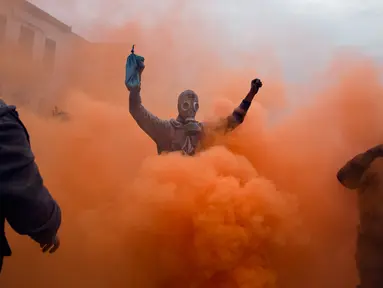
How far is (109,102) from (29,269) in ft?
10.1

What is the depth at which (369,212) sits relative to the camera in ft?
9.64

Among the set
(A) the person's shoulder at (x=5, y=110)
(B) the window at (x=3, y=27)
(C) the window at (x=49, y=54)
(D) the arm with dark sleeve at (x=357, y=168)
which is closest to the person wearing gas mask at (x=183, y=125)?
(D) the arm with dark sleeve at (x=357, y=168)

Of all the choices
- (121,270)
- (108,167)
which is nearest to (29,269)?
(121,270)

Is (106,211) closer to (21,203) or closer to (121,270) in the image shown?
(121,270)

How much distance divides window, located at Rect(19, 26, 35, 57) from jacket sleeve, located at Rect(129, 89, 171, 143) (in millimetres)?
4484

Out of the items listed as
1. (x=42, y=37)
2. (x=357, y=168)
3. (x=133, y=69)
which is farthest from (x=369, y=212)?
(x=42, y=37)

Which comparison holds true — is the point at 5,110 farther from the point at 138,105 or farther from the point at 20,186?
the point at 138,105

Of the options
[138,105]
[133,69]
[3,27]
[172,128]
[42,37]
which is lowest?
[172,128]

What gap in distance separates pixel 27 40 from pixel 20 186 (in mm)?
7182

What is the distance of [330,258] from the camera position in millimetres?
3408

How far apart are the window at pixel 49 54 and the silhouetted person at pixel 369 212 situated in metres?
6.11

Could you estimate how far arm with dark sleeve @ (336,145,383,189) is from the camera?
3053mm

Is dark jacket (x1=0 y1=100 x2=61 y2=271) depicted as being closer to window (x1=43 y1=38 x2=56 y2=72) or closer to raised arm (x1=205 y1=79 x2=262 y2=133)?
raised arm (x1=205 y1=79 x2=262 y2=133)

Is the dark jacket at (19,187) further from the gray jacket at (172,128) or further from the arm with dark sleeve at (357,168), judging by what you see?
the arm with dark sleeve at (357,168)
